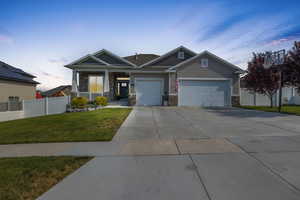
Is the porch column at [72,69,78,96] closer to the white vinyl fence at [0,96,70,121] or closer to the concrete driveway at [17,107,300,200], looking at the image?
the white vinyl fence at [0,96,70,121]

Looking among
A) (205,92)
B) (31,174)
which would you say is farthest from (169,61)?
(31,174)

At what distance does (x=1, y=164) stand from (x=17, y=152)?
779 mm

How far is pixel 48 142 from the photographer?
438 centimetres

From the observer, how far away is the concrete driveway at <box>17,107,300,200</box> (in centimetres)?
215

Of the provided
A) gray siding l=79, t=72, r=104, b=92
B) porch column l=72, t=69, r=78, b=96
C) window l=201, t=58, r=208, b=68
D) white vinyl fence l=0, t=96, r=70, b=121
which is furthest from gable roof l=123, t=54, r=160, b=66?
white vinyl fence l=0, t=96, r=70, b=121

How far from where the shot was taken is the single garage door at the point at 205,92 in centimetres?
1424

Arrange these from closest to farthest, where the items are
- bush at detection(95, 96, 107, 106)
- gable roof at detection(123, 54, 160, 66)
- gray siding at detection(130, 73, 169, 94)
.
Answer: bush at detection(95, 96, 107, 106), gray siding at detection(130, 73, 169, 94), gable roof at detection(123, 54, 160, 66)

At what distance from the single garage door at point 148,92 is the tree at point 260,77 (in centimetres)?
824

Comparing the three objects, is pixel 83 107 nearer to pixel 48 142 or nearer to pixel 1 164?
pixel 48 142

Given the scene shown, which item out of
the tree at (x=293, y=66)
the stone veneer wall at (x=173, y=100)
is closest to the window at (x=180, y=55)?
the stone veneer wall at (x=173, y=100)

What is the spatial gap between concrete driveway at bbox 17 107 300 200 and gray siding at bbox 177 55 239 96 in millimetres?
10374

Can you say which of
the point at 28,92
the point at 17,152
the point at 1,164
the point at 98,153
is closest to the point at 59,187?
the point at 98,153

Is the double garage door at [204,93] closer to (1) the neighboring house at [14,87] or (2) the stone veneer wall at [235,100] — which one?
(2) the stone veneer wall at [235,100]

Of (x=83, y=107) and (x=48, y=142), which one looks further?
(x=83, y=107)
